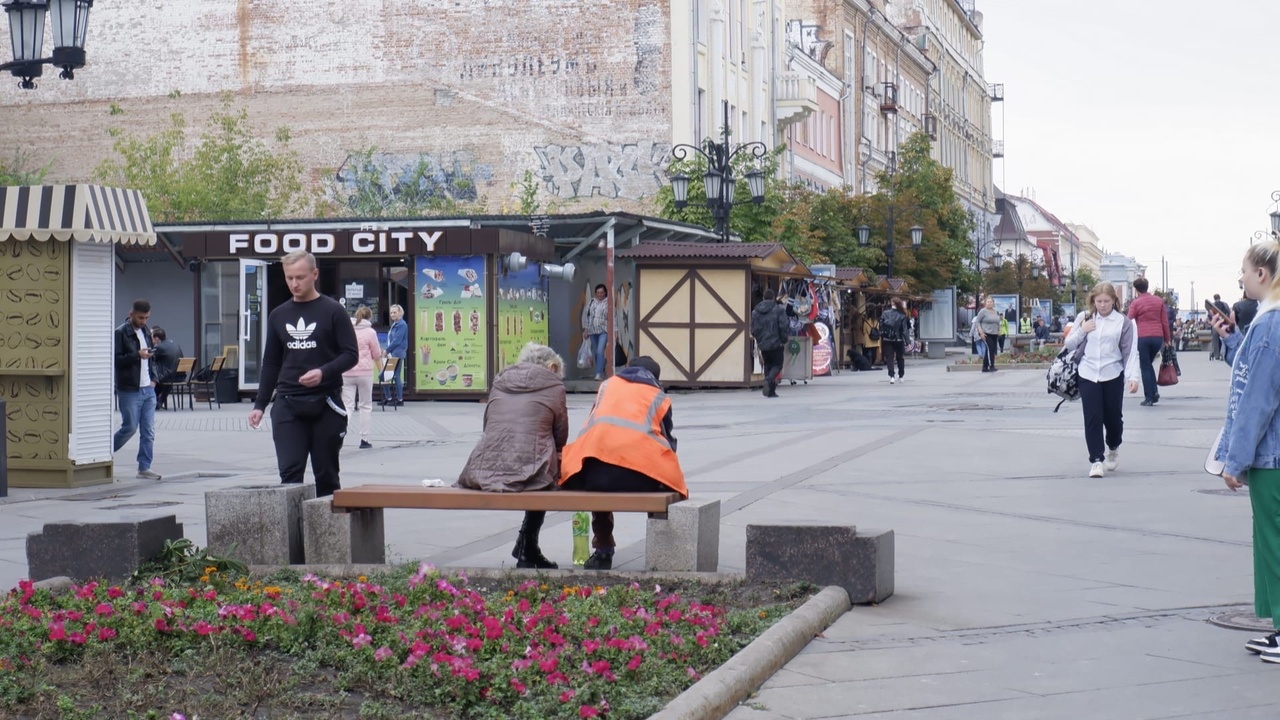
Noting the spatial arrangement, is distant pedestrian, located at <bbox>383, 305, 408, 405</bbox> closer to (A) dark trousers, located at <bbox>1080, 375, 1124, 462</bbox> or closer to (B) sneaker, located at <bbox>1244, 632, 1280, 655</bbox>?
(A) dark trousers, located at <bbox>1080, 375, 1124, 462</bbox>

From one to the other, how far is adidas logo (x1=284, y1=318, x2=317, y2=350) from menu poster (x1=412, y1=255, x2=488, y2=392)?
1890 cm

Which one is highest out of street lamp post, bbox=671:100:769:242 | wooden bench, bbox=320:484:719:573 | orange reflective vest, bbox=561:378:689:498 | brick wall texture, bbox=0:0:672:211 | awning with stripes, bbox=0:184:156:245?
brick wall texture, bbox=0:0:672:211

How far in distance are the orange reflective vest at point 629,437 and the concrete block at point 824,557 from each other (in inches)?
28.3

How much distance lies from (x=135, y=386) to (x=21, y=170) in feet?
124

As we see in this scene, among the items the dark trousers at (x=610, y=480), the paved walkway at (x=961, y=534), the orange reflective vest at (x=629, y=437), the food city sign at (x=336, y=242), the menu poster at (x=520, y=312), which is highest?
the food city sign at (x=336, y=242)

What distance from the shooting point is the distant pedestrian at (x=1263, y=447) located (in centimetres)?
670

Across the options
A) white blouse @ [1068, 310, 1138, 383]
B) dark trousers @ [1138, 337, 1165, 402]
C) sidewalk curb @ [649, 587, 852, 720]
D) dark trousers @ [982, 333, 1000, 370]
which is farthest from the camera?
dark trousers @ [982, 333, 1000, 370]

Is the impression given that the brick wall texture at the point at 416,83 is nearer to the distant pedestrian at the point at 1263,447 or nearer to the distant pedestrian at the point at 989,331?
the distant pedestrian at the point at 989,331

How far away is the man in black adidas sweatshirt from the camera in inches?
375

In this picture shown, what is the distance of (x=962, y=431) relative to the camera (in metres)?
19.4

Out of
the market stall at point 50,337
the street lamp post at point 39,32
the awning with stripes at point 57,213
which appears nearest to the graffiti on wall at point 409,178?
the market stall at point 50,337

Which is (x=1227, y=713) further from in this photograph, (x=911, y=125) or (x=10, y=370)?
(x=911, y=125)

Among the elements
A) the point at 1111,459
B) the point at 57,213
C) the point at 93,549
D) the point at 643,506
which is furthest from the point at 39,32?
the point at 1111,459

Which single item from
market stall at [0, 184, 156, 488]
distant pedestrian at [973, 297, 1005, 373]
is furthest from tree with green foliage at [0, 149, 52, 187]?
market stall at [0, 184, 156, 488]
